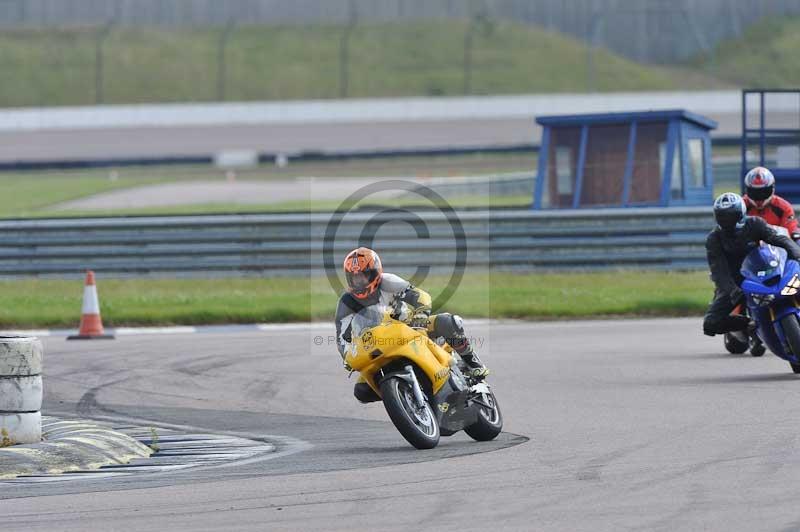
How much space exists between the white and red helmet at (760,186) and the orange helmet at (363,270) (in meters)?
6.34

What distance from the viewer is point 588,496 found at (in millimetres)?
7070

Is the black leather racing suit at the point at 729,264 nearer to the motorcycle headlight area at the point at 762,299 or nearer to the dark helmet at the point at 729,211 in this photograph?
the dark helmet at the point at 729,211

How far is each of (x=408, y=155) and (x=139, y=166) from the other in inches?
424

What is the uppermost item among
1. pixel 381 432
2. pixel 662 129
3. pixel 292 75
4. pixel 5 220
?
pixel 292 75

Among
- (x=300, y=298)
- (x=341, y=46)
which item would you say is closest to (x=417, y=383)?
(x=300, y=298)

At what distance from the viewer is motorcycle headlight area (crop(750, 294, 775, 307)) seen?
1243 cm

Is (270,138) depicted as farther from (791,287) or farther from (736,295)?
(791,287)

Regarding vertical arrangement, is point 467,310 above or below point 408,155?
below

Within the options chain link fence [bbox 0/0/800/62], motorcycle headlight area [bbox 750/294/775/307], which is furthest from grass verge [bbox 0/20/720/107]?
motorcycle headlight area [bbox 750/294/775/307]

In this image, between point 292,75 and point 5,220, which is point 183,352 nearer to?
point 5,220

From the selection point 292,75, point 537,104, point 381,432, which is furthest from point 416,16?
point 381,432

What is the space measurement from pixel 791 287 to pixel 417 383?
4.60 metres

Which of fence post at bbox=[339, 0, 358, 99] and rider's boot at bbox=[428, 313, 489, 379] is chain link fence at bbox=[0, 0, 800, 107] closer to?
fence post at bbox=[339, 0, 358, 99]

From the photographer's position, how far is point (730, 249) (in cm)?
1321
